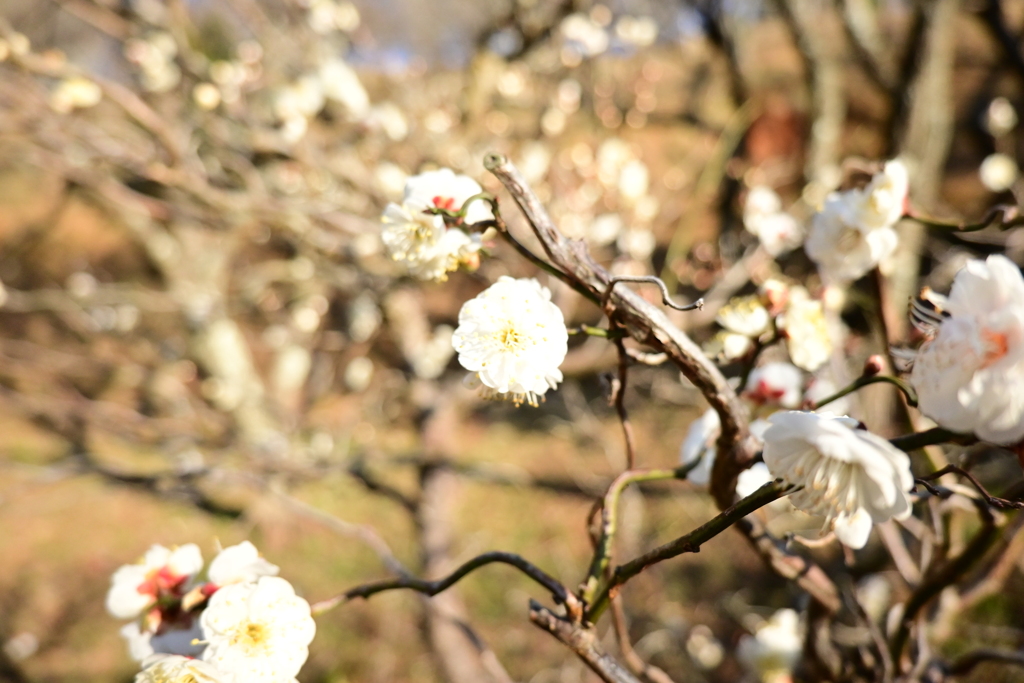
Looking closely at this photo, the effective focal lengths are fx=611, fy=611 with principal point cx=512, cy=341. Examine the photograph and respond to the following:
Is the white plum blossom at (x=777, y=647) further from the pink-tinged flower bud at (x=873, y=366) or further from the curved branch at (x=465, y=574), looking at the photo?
the curved branch at (x=465, y=574)

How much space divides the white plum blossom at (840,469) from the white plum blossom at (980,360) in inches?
2.2

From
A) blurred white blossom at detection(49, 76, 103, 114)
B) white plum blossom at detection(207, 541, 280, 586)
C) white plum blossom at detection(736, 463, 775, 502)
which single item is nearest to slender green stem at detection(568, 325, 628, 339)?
white plum blossom at detection(736, 463, 775, 502)

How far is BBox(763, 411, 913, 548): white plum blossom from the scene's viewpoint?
511 mm

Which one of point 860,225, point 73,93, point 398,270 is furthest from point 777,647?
point 73,93

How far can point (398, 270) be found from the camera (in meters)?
2.46

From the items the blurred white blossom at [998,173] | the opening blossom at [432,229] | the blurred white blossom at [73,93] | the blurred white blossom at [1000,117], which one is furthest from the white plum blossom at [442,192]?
the blurred white blossom at [1000,117]

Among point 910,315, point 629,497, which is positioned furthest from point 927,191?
point 910,315

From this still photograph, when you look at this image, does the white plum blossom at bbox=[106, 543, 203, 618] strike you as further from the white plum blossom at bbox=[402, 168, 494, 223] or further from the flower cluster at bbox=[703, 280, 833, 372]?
the flower cluster at bbox=[703, 280, 833, 372]

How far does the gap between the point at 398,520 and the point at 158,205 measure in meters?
3.54

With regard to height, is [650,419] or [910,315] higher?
[910,315]

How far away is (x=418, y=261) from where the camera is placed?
81 centimetres

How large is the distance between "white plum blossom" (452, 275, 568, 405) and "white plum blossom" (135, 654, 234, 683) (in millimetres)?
445

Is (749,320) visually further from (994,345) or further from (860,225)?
(994,345)

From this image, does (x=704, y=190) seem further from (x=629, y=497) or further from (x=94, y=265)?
(x=94, y=265)
